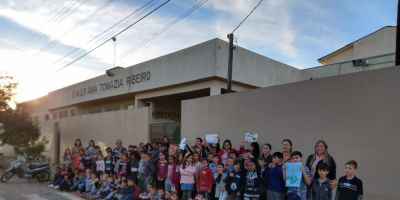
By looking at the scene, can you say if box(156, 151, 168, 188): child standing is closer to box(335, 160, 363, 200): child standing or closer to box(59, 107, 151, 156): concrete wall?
box(335, 160, 363, 200): child standing

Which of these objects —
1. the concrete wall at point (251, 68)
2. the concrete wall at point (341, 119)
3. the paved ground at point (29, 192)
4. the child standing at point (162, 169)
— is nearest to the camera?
the concrete wall at point (341, 119)

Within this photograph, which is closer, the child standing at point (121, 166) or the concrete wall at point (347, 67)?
the child standing at point (121, 166)

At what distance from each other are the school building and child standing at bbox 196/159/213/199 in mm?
1913

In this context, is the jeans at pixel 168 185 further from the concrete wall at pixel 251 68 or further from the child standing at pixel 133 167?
the concrete wall at pixel 251 68

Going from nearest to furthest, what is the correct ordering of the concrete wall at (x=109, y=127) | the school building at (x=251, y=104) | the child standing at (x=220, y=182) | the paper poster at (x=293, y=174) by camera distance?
the paper poster at (x=293, y=174), the school building at (x=251, y=104), the child standing at (x=220, y=182), the concrete wall at (x=109, y=127)

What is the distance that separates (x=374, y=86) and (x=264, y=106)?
3219 mm

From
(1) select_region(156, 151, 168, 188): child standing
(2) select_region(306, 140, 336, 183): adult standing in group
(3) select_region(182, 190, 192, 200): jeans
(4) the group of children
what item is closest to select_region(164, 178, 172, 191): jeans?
(4) the group of children

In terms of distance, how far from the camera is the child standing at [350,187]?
618 cm

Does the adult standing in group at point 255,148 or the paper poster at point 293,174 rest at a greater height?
the adult standing in group at point 255,148

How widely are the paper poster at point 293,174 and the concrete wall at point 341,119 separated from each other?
1989 millimetres

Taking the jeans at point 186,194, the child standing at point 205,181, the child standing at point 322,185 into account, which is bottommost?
the jeans at point 186,194

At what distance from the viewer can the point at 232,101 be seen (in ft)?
40.6

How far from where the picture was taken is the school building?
8352 mm

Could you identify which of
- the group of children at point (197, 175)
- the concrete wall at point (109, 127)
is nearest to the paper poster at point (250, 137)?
the group of children at point (197, 175)
